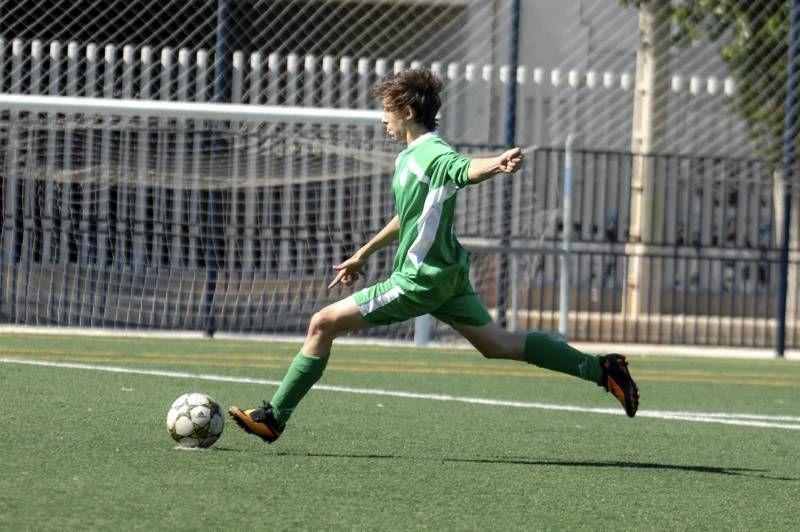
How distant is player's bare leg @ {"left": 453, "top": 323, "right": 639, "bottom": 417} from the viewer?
6727 mm

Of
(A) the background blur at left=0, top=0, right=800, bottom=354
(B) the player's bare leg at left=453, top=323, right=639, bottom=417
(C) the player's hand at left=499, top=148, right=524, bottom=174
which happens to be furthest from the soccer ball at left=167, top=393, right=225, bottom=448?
(A) the background blur at left=0, top=0, right=800, bottom=354

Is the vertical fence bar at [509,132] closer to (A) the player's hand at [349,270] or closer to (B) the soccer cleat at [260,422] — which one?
(A) the player's hand at [349,270]

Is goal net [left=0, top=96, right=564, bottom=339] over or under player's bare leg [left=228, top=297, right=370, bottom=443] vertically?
over

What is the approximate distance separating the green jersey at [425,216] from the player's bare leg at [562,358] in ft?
1.39

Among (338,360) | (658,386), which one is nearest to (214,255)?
(338,360)

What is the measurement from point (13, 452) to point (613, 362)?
Answer: 8.46 feet

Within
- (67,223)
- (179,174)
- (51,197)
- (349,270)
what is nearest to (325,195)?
(179,174)

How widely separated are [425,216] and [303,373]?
0.83 metres

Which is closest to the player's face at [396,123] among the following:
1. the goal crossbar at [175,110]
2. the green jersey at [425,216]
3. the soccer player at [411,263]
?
the soccer player at [411,263]

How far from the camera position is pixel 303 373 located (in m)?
6.38

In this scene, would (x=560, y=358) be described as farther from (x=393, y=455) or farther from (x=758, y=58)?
(x=758, y=58)

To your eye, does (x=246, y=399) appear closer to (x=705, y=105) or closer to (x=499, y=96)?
(x=499, y=96)

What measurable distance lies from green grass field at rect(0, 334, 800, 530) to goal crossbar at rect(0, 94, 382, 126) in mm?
1862

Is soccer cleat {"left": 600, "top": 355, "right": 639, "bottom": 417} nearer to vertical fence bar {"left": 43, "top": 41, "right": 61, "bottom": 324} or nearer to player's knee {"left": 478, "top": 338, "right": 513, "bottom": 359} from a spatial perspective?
player's knee {"left": 478, "top": 338, "right": 513, "bottom": 359}
